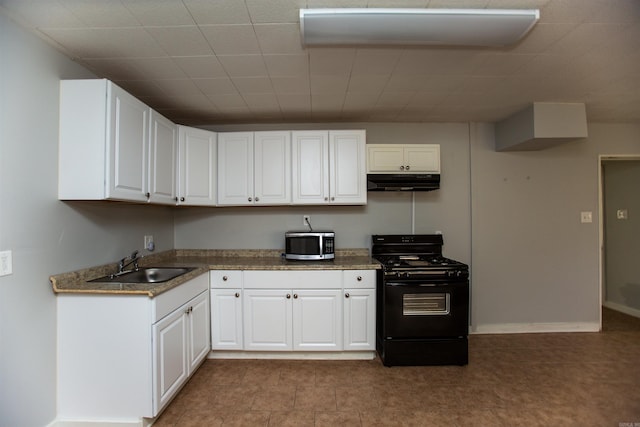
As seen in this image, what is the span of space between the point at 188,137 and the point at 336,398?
2.55 m

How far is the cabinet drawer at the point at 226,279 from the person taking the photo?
2.55m

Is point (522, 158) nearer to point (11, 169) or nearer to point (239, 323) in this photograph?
point (239, 323)

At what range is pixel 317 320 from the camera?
2533 millimetres

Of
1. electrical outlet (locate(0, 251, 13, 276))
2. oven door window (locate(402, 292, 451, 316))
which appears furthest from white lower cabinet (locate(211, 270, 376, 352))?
electrical outlet (locate(0, 251, 13, 276))

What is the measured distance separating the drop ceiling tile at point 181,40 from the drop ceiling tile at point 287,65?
393 millimetres

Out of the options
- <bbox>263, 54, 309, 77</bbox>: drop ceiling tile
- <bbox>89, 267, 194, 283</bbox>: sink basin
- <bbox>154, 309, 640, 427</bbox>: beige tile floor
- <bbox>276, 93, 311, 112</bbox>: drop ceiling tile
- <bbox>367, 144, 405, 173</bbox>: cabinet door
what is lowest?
<bbox>154, 309, 640, 427</bbox>: beige tile floor

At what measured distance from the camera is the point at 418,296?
7.98ft

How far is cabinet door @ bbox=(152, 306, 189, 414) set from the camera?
175 centimetres

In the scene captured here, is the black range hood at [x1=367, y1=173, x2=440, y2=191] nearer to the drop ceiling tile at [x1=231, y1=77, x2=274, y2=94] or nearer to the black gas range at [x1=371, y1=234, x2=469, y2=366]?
the black gas range at [x1=371, y1=234, x2=469, y2=366]

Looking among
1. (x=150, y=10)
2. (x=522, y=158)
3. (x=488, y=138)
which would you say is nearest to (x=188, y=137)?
(x=150, y=10)

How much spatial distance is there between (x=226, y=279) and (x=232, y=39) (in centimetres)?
189

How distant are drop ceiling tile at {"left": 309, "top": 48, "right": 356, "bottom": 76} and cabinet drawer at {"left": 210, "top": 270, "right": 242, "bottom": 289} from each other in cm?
181

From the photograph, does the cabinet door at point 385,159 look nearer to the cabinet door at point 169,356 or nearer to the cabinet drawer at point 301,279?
the cabinet drawer at point 301,279

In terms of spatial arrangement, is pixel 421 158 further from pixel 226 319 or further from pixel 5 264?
pixel 5 264
